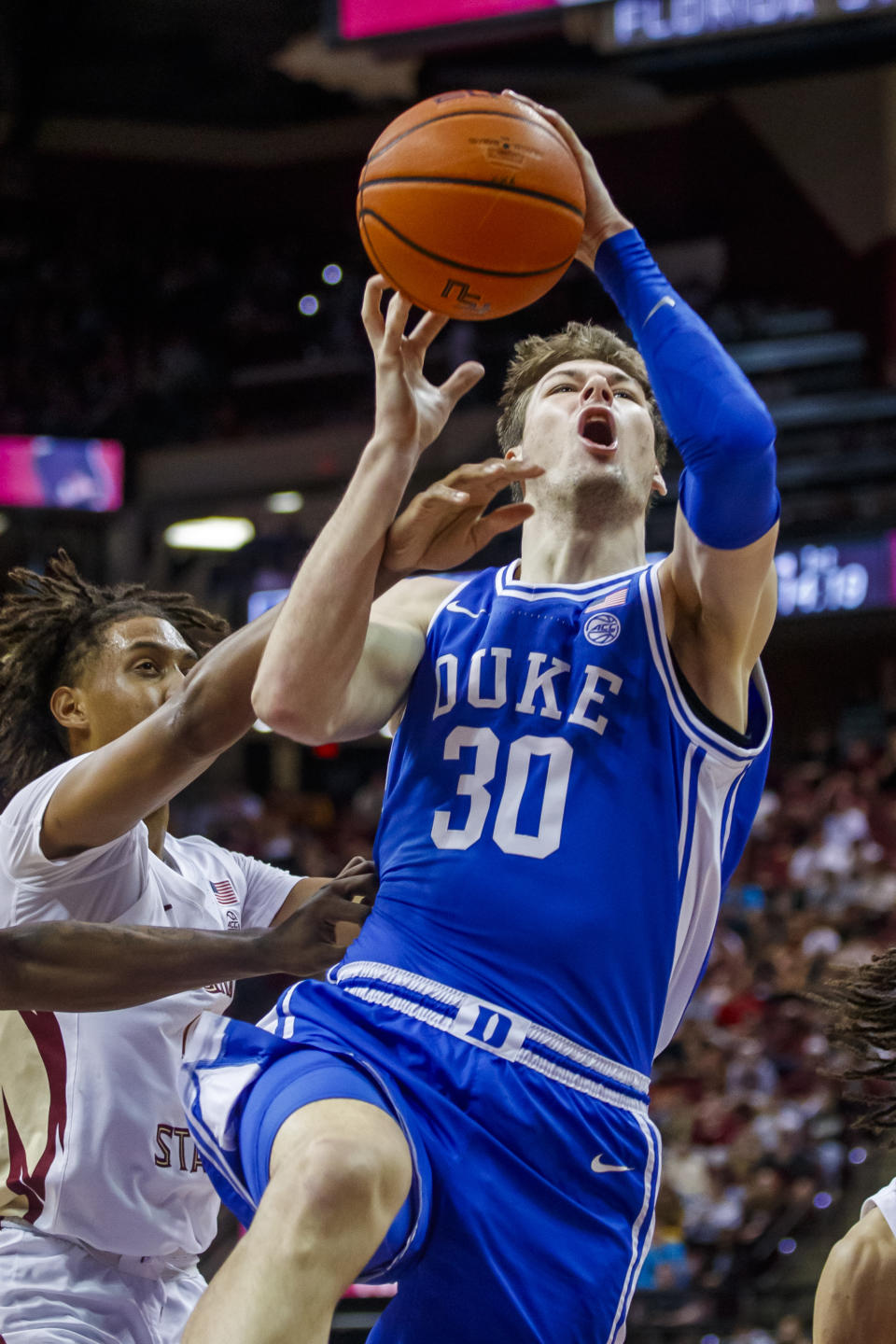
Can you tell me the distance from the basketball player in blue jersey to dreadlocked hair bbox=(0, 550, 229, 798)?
1.21 metres

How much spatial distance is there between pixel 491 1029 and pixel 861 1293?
99cm

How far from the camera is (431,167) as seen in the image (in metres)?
2.70

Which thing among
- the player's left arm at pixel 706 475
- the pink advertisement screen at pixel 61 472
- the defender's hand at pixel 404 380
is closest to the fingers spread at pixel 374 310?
the defender's hand at pixel 404 380

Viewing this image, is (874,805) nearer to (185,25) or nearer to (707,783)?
(707,783)

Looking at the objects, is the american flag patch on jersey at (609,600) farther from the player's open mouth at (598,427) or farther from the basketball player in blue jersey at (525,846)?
the player's open mouth at (598,427)

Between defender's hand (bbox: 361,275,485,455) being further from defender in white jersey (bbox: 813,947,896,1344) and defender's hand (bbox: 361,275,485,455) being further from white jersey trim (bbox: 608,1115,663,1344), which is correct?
defender in white jersey (bbox: 813,947,896,1344)

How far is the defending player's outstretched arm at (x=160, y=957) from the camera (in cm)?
315

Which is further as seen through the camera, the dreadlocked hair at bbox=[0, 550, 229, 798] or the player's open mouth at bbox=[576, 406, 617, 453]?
the dreadlocked hair at bbox=[0, 550, 229, 798]

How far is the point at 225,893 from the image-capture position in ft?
12.5

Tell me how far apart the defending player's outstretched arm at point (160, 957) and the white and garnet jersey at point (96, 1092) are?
6.6 inches

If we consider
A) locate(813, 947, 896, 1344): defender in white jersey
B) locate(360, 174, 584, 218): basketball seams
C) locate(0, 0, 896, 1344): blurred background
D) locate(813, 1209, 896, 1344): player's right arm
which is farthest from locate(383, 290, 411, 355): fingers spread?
locate(0, 0, 896, 1344): blurred background

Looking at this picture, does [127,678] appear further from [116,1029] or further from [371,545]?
[371,545]

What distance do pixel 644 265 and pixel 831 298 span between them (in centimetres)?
1498

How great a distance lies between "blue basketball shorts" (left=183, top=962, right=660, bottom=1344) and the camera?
7.86 feet
